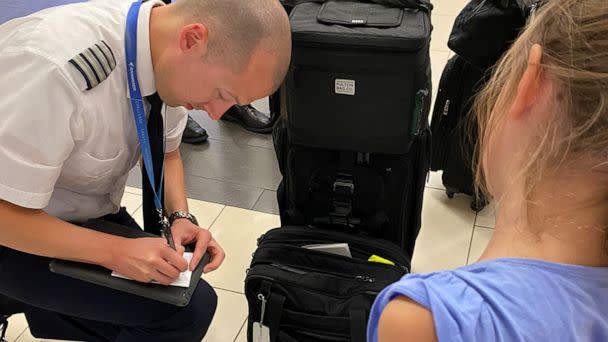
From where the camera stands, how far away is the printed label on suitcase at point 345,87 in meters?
1.50

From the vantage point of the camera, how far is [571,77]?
647mm

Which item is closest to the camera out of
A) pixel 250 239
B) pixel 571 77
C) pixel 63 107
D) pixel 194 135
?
pixel 571 77

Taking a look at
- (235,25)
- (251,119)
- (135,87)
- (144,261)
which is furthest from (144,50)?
(251,119)

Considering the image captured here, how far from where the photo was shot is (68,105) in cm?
116

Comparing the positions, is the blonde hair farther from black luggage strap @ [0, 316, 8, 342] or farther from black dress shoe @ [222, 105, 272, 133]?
black dress shoe @ [222, 105, 272, 133]

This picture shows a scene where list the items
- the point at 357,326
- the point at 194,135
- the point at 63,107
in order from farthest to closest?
the point at 194,135, the point at 357,326, the point at 63,107

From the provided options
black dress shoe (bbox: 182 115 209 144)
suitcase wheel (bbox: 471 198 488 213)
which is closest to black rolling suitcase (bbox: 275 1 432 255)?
suitcase wheel (bbox: 471 198 488 213)

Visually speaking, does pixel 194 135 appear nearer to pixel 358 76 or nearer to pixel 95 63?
pixel 358 76

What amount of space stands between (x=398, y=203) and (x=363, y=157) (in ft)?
0.57

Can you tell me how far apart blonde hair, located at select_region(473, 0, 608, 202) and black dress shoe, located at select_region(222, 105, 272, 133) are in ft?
6.97

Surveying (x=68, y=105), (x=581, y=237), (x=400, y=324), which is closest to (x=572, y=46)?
(x=581, y=237)

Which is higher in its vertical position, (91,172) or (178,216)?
(91,172)

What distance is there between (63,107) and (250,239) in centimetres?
115

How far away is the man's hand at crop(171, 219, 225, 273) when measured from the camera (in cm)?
145
